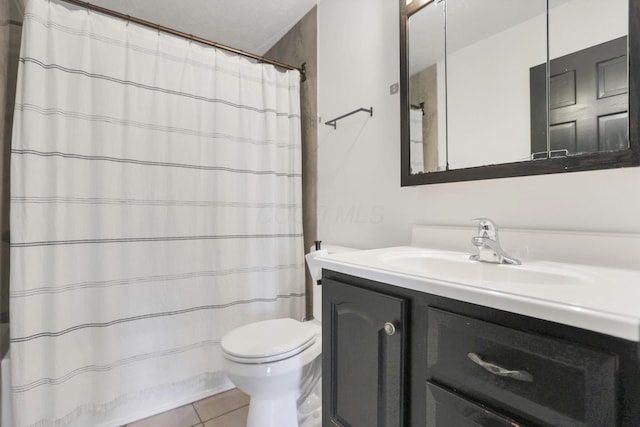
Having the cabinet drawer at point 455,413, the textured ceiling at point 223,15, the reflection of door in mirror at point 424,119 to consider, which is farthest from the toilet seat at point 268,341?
the textured ceiling at point 223,15

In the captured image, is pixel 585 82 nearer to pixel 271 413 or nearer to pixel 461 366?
pixel 461 366

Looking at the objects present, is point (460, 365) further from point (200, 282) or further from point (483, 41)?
point (200, 282)

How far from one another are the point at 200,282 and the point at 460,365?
1.39 meters

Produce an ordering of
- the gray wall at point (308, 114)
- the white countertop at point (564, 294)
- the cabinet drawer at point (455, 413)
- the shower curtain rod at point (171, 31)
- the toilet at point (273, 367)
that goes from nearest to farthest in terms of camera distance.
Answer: the white countertop at point (564, 294) → the cabinet drawer at point (455, 413) → the toilet at point (273, 367) → the shower curtain rod at point (171, 31) → the gray wall at point (308, 114)

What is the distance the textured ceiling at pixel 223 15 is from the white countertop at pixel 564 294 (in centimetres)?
187

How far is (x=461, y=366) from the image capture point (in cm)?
59

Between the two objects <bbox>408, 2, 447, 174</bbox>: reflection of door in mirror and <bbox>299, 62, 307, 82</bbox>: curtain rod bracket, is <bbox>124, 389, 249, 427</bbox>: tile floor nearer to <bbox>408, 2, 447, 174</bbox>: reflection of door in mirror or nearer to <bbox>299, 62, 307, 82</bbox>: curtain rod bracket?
<bbox>408, 2, 447, 174</bbox>: reflection of door in mirror

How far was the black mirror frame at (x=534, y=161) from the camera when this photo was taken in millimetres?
718

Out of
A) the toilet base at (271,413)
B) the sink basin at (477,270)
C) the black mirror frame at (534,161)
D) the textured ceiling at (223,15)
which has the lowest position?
the toilet base at (271,413)

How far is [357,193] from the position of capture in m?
1.58

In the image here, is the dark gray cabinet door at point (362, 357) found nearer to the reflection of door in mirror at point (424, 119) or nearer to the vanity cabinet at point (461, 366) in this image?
the vanity cabinet at point (461, 366)

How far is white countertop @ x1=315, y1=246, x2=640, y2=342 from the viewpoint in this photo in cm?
43

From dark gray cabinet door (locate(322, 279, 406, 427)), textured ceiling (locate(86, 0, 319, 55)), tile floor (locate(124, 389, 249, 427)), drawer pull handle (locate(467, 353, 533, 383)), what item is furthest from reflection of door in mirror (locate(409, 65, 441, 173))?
tile floor (locate(124, 389, 249, 427))

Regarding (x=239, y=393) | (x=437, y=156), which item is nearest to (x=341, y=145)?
(x=437, y=156)
